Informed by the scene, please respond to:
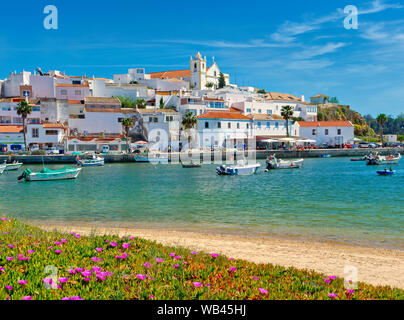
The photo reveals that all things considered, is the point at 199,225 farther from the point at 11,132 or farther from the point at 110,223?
the point at 11,132

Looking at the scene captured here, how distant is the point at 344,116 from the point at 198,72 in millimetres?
52634

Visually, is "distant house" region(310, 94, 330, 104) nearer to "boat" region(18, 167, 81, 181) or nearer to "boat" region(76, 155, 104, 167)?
"boat" region(76, 155, 104, 167)

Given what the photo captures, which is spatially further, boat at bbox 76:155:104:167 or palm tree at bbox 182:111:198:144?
palm tree at bbox 182:111:198:144

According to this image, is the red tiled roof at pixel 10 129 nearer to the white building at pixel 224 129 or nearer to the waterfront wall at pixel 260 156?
the waterfront wall at pixel 260 156

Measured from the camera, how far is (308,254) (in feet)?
41.6

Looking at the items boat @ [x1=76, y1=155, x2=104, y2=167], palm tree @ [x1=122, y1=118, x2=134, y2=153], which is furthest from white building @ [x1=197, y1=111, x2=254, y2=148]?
boat @ [x1=76, y1=155, x2=104, y2=167]

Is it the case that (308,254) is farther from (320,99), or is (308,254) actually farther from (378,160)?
(320,99)

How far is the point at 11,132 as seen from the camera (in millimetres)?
73375

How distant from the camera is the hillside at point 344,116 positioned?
120438mm

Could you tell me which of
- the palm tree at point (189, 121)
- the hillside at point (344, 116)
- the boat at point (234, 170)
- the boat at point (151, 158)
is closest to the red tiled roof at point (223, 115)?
the palm tree at point (189, 121)

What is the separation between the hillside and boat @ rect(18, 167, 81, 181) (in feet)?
306

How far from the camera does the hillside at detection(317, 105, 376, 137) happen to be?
395 feet

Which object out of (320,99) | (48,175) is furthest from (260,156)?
(320,99)
